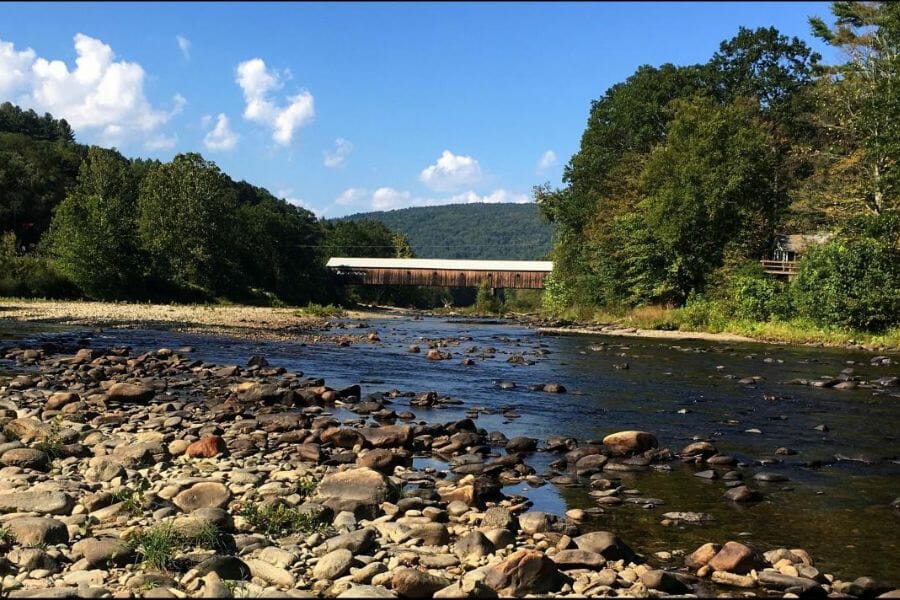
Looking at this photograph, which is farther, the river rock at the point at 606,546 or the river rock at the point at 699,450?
the river rock at the point at 699,450

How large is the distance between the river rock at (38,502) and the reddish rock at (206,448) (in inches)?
102

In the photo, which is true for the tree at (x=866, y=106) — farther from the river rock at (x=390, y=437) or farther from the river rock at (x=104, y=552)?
the river rock at (x=104, y=552)

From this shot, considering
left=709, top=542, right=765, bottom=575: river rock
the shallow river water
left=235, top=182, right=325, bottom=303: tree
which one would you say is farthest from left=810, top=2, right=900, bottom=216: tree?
left=235, top=182, right=325, bottom=303: tree

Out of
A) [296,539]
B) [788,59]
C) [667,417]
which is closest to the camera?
[296,539]

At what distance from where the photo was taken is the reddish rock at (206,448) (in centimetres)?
1074

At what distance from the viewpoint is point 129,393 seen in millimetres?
15031

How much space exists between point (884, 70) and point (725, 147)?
10483mm

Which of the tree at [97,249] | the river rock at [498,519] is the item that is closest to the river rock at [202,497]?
the river rock at [498,519]

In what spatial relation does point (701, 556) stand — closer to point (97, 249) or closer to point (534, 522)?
point (534, 522)

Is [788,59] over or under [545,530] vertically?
over

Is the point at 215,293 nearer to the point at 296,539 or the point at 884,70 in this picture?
the point at 884,70

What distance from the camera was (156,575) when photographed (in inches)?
247

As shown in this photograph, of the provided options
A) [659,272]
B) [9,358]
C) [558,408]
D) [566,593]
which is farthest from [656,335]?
[566,593]

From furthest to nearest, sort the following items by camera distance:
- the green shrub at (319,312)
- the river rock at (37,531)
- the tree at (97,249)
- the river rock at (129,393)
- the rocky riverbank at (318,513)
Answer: the green shrub at (319,312) < the tree at (97,249) < the river rock at (129,393) < the river rock at (37,531) < the rocky riverbank at (318,513)
